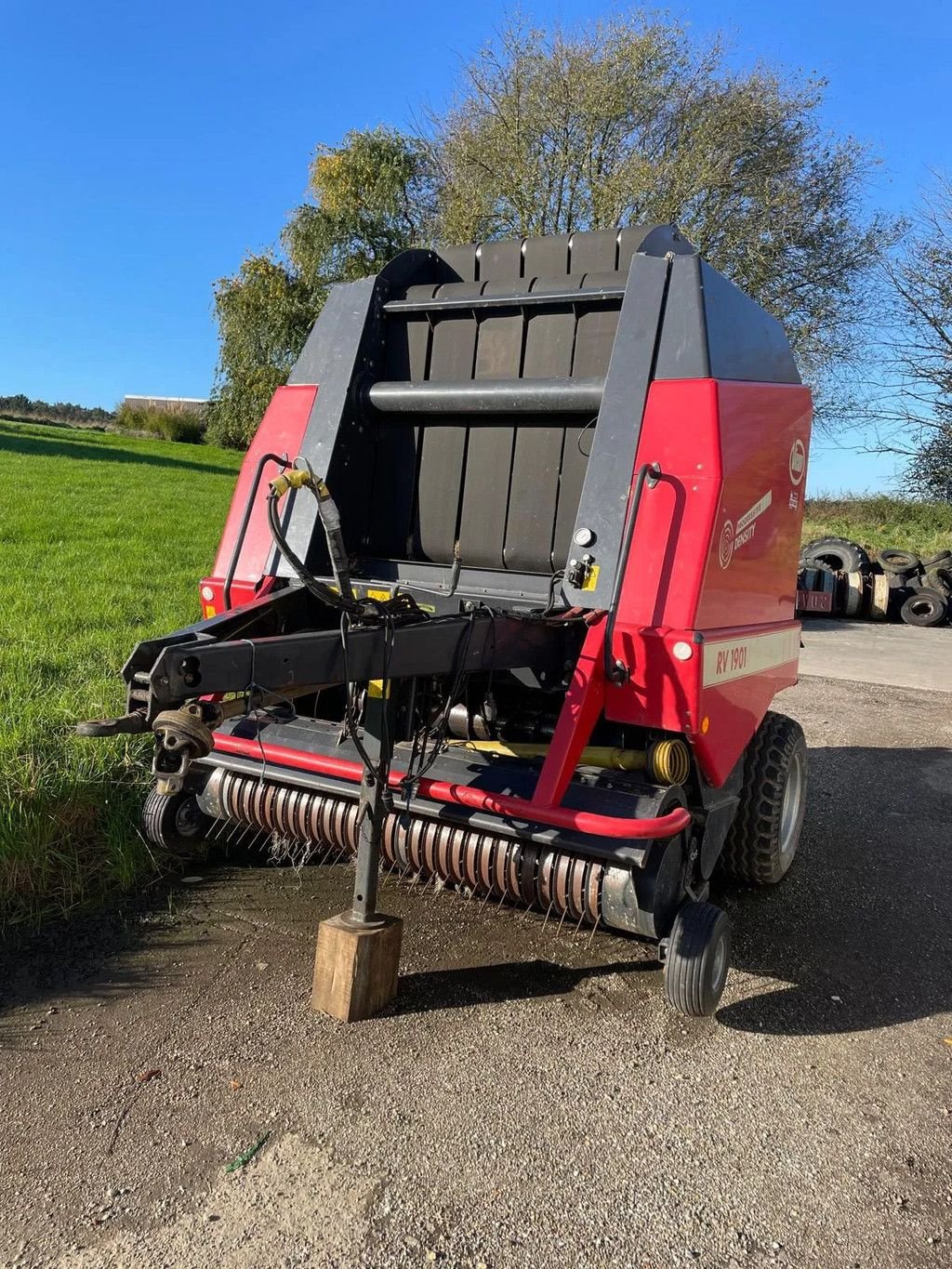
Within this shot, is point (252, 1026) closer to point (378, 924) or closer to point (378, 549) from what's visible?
point (378, 924)

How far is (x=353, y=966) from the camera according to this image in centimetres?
268

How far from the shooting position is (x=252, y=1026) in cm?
271

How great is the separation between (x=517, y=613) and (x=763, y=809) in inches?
61.2

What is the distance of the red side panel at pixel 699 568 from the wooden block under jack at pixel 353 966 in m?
0.98

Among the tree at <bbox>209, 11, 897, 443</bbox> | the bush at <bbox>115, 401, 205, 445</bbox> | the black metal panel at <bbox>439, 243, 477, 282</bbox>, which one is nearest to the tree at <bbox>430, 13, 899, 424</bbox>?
Result: the tree at <bbox>209, 11, 897, 443</bbox>

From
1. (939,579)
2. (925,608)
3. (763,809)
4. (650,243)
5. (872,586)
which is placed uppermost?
(650,243)

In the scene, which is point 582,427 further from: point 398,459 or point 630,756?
point 630,756

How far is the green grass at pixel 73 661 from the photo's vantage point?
11.6 feet

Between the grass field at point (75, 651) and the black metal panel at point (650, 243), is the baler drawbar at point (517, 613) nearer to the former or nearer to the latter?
the black metal panel at point (650, 243)

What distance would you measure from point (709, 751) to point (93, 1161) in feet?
6.66

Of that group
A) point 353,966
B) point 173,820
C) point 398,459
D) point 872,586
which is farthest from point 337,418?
point 872,586

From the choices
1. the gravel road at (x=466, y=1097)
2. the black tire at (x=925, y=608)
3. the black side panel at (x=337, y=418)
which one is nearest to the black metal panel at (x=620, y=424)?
the black side panel at (x=337, y=418)

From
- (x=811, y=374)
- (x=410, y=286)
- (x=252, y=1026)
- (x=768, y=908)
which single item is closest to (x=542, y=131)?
(x=811, y=374)

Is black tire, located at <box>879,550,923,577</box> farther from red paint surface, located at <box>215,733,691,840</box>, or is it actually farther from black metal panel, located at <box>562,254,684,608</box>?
red paint surface, located at <box>215,733,691,840</box>
